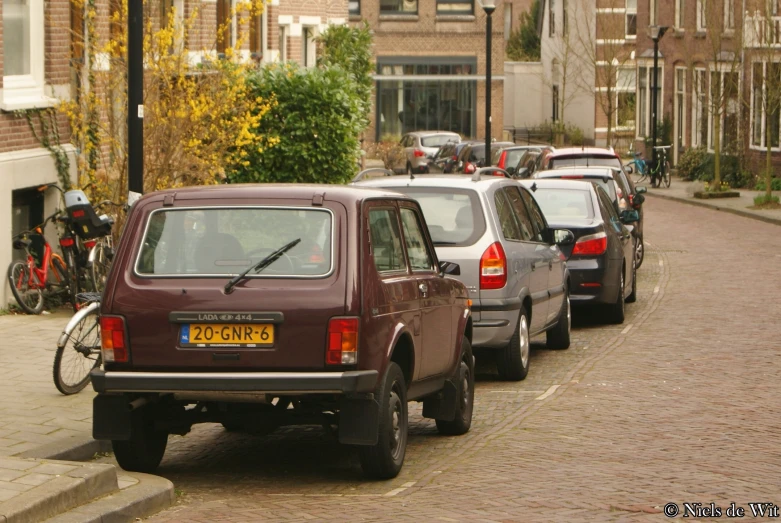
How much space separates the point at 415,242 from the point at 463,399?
126cm

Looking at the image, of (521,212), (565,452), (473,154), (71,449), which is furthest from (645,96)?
(71,449)

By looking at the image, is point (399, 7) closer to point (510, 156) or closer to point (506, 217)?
point (510, 156)

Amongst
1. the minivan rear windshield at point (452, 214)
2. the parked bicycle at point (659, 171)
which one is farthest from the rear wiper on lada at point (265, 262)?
the parked bicycle at point (659, 171)

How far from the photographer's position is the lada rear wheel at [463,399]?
9211 mm

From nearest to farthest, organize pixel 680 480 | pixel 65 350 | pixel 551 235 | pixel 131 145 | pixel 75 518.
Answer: pixel 75 518
pixel 680 480
pixel 65 350
pixel 131 145
pixel 551 235

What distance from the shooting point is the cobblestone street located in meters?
7.12

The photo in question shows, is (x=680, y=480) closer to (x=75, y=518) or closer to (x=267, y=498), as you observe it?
(x=267, y=498)

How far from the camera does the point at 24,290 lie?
1440 cm

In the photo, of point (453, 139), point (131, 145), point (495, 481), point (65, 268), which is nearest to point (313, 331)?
point (495, 481)

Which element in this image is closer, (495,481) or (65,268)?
(495,481)

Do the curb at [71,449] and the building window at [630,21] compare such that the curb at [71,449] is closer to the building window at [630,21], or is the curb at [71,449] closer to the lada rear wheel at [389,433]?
the lada rear wheel at [389,433]

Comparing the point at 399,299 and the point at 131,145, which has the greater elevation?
the point at 131,145

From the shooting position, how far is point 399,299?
7.84 meters

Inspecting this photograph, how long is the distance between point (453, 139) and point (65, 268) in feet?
122
